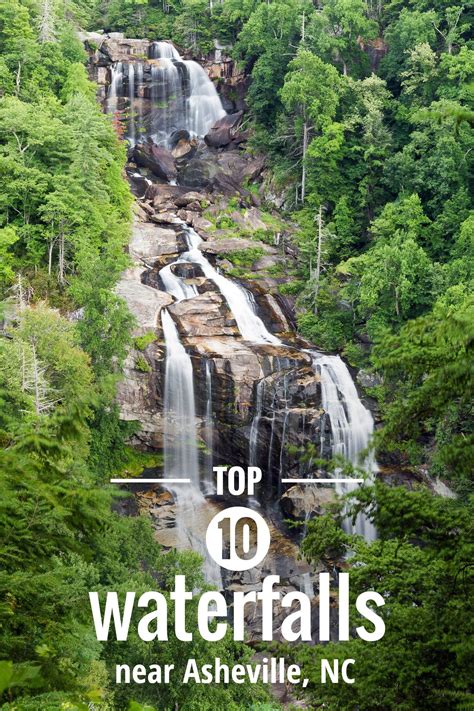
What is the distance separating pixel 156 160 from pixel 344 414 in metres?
19.0

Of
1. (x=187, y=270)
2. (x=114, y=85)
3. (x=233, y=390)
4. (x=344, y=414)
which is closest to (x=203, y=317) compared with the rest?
(x=187, y=270)

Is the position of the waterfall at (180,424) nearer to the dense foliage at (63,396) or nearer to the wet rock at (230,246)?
the dense foliage at (63,396)

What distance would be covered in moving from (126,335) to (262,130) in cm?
1874

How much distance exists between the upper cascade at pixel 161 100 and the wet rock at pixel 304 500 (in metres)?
23.3

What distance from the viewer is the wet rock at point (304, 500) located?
915 inches

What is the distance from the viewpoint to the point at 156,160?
38.0 meters

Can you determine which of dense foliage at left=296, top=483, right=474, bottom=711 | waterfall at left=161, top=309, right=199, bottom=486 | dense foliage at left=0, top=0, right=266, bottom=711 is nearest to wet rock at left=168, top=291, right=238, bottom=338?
waterfall at left=161, top=309, right=199, bottom=486

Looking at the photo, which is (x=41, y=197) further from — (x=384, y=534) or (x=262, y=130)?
(x=384, y=534)

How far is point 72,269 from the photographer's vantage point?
26719mm

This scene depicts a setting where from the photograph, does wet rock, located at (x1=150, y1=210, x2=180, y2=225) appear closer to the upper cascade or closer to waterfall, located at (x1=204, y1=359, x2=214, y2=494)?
the upper cascade

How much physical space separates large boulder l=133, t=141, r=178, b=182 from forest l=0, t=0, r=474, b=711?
14.6ft

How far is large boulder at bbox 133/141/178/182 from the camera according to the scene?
3772cm

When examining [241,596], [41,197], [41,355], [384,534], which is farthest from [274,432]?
[384,534]

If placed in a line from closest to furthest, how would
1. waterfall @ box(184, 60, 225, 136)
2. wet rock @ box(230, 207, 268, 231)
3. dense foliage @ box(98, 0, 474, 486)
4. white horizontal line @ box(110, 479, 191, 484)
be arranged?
1. white horizontal line @ box(110, 479, 191, 484)
2. dense foliage @ box(98, 0, 474, 486)
3. wet rock @ box(230, 207, 268, 231)
4. waterfall @ box(184, 60, 225, 136)
